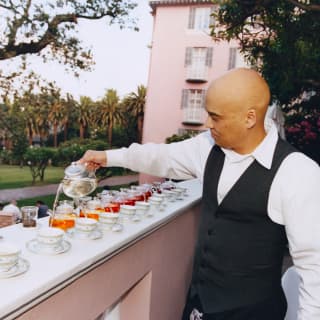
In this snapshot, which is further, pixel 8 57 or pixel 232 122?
pixel 8 57

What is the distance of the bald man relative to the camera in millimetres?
956

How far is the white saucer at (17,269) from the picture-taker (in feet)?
2.60

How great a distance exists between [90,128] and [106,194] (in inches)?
844

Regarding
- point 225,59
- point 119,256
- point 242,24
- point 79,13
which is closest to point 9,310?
point 119,256

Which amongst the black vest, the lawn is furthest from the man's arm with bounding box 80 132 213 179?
the lawn

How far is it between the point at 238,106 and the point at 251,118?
0.06 metres

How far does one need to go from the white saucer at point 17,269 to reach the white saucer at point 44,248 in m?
0.08

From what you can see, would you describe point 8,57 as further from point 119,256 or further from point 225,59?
Answer: point 225,59

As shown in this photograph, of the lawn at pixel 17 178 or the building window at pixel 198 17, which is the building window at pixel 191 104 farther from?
the lawn at pixel 17 178

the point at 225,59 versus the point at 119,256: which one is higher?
the point at 225,59

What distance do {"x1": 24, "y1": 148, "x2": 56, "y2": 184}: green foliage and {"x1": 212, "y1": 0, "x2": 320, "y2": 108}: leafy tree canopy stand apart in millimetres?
14113

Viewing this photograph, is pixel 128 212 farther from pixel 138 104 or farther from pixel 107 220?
pixel 138 104

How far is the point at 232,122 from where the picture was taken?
103 centimetres

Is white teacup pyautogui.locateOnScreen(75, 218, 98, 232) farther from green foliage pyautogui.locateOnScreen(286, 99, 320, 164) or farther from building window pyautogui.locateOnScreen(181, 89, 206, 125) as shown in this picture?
building window pyautogui.locateOnScreen(181, 89, 206, 125)
